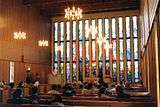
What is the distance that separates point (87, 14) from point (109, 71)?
14.8 feet

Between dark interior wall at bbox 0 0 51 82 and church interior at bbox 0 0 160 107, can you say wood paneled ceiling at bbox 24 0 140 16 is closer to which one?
church interior at bbox 0 0 160 107

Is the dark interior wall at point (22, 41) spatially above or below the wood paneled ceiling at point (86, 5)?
below

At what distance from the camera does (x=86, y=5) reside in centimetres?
2034

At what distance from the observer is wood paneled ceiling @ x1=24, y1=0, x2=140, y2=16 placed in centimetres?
1944

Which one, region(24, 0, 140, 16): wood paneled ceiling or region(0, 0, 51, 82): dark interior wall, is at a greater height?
region(24, 0, 140, 16): wood paneled ceiling

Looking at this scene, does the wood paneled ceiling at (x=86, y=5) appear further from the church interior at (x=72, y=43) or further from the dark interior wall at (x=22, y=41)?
the dark interior wall at (x=22, y=41)

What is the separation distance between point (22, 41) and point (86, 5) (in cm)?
482

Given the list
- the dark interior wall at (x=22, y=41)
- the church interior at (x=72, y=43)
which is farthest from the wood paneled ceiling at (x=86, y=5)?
the dark interior wall at (x=22, y=41)

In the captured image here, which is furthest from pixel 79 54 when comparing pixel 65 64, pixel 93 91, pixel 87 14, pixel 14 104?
pixel 14 104

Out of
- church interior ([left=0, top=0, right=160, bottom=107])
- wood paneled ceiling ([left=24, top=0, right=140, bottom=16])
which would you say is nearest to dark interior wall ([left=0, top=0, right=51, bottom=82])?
church interior ([left=0, top=0, right=160, bottom=107])

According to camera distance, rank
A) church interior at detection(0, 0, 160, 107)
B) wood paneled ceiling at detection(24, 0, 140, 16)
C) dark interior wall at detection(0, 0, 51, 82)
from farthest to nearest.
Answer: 1. wood paneled ceiling at detection(24, 0, 140, 16)
2. church interior at detection(0, 0, 160, 107)
3. dark interior wall at detection(0, 0, 51, 82)

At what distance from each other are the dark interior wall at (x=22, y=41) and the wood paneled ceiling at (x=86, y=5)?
0.79 m

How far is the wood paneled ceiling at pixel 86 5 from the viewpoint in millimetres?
19438

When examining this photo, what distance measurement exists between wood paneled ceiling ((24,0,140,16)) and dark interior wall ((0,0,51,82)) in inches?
31.2
